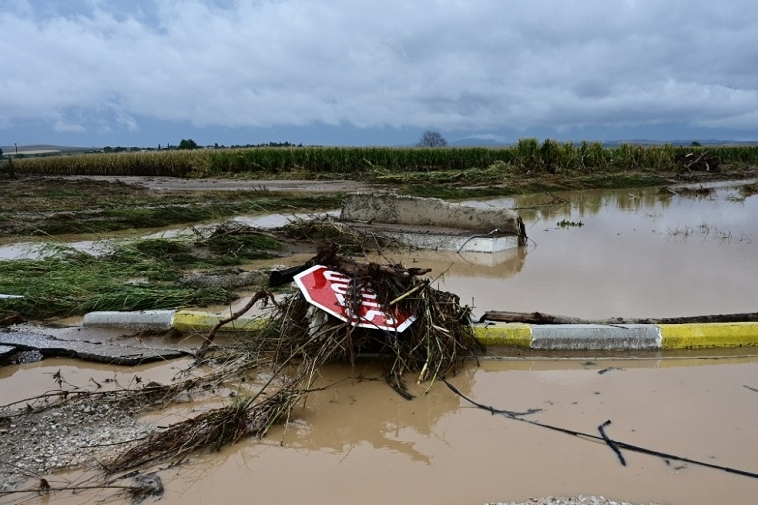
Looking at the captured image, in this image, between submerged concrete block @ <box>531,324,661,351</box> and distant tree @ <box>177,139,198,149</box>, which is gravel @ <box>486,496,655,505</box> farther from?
distant tree @ <box>177,139,198,149</box>

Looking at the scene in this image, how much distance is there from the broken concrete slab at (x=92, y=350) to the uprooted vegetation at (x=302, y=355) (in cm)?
40

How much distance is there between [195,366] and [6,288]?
3.37 m

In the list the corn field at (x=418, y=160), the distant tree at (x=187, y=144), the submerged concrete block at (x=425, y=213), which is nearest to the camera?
the submerged concrete block at (x=425, y=213)

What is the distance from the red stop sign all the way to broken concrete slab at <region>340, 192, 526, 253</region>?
509cm

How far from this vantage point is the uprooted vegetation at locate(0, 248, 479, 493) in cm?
368

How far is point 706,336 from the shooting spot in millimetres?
4707

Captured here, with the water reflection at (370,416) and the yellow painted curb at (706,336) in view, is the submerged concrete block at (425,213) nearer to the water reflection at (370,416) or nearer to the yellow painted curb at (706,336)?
the yellow painted curb at (706,336)

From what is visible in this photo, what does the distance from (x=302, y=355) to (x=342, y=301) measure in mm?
552

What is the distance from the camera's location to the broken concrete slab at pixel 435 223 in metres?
9.43

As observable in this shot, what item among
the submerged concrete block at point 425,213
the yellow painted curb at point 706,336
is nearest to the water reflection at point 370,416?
the yellow painted curb at point 706,336

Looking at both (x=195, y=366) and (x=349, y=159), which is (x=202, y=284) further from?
(x=349, y=159)

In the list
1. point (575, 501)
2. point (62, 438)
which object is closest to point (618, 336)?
point (575, 501)

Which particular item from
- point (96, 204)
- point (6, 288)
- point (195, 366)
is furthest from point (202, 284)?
point (96, 204)

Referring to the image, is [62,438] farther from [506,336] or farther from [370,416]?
[506,336]
